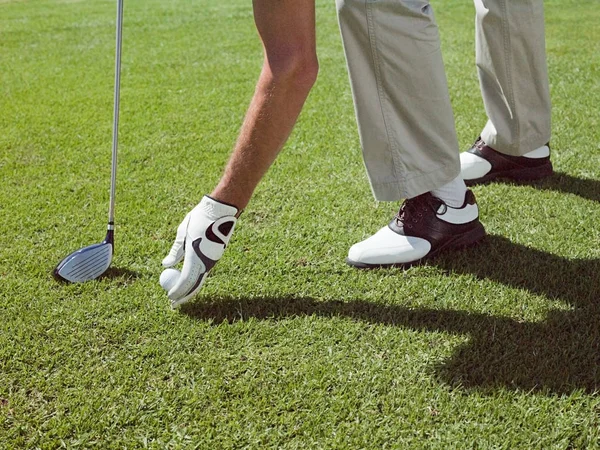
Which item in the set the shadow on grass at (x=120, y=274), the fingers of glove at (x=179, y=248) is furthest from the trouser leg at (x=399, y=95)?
the shadow on grass at (x=120, y=274)

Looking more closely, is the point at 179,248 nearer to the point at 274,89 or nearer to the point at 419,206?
the point at 274,89

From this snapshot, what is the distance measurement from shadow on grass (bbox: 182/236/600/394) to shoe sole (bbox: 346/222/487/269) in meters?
0.03

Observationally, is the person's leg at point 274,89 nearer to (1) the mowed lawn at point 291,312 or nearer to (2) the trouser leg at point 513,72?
(1) the mowed lawn at point 291,312

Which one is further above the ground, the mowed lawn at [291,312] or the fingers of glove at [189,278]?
the fingers of glove at [189,278]

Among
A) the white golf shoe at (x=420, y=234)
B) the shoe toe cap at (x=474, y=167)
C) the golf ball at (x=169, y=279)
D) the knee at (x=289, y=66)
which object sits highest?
the knee at (x=289, y=66)

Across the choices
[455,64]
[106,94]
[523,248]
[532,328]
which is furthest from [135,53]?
[532,328]

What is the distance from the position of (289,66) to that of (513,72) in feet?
3.74

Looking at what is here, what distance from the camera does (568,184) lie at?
305 cm

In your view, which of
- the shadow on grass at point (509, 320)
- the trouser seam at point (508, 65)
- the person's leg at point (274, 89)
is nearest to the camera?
the shadow on grass at point (509, 320)

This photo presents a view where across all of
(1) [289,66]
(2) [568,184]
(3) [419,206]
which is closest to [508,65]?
(2) [568,184]

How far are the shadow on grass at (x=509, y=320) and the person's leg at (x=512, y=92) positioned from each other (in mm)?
605

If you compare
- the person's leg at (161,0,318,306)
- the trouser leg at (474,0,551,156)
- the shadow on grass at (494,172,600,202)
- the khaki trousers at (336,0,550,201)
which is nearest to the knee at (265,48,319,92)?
the person's leg at (161,0,318,306)

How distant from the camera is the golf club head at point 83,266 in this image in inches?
92.5

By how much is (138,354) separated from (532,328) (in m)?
1.06
